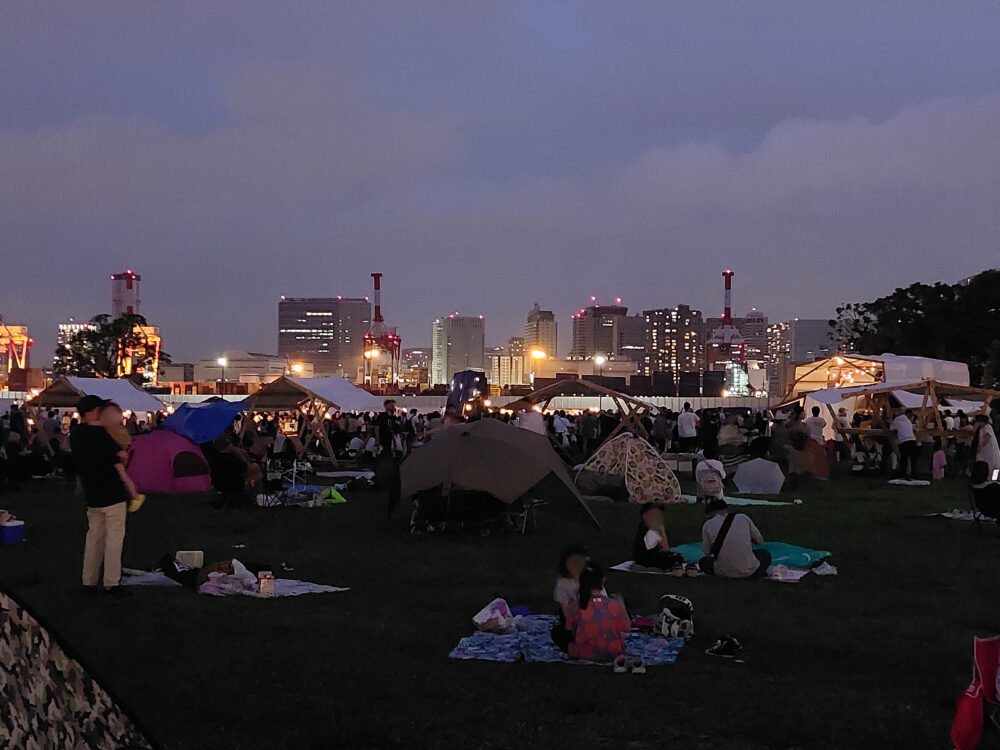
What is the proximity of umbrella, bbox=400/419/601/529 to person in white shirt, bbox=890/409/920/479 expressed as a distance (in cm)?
1138

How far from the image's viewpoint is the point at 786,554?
34.0 feet

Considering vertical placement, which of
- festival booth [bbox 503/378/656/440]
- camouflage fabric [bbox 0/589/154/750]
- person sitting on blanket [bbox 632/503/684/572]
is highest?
festival booth [bbox 503/378/656/440]

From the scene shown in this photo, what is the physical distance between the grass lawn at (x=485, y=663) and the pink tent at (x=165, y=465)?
5.04 metres

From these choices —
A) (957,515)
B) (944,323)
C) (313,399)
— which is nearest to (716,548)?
(957,515)

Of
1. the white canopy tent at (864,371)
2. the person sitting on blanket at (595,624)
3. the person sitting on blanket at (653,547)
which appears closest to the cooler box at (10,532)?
the person sitting on blanket at (653,547)

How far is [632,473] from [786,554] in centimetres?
647

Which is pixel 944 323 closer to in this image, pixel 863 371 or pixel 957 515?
pixel 863 371

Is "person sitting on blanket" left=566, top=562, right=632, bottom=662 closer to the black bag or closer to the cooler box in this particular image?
the black bag

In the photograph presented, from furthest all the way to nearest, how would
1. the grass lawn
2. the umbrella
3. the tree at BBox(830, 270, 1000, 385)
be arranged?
1. the tree at BBox(830, 270, 1000, 385)
2. the umbrella
3. the grass lawn

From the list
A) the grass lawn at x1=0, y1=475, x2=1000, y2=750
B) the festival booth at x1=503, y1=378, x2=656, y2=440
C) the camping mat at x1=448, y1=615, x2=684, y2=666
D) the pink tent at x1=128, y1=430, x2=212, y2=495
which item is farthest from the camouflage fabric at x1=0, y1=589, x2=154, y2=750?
the festival booth at x1=503, y1=378, x2=656, y2=440

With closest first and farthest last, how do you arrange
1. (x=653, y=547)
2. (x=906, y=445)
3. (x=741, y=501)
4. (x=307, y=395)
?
(x=653, y=547), (x=741, y=501), (x=906, y=445), (x=307, y=395)

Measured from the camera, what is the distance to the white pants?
327 inches

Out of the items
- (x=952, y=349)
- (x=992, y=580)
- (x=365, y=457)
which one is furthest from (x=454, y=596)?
(x=952, y=349)

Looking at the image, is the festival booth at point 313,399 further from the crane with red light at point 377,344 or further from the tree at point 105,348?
the crane with red light at point 377,344
